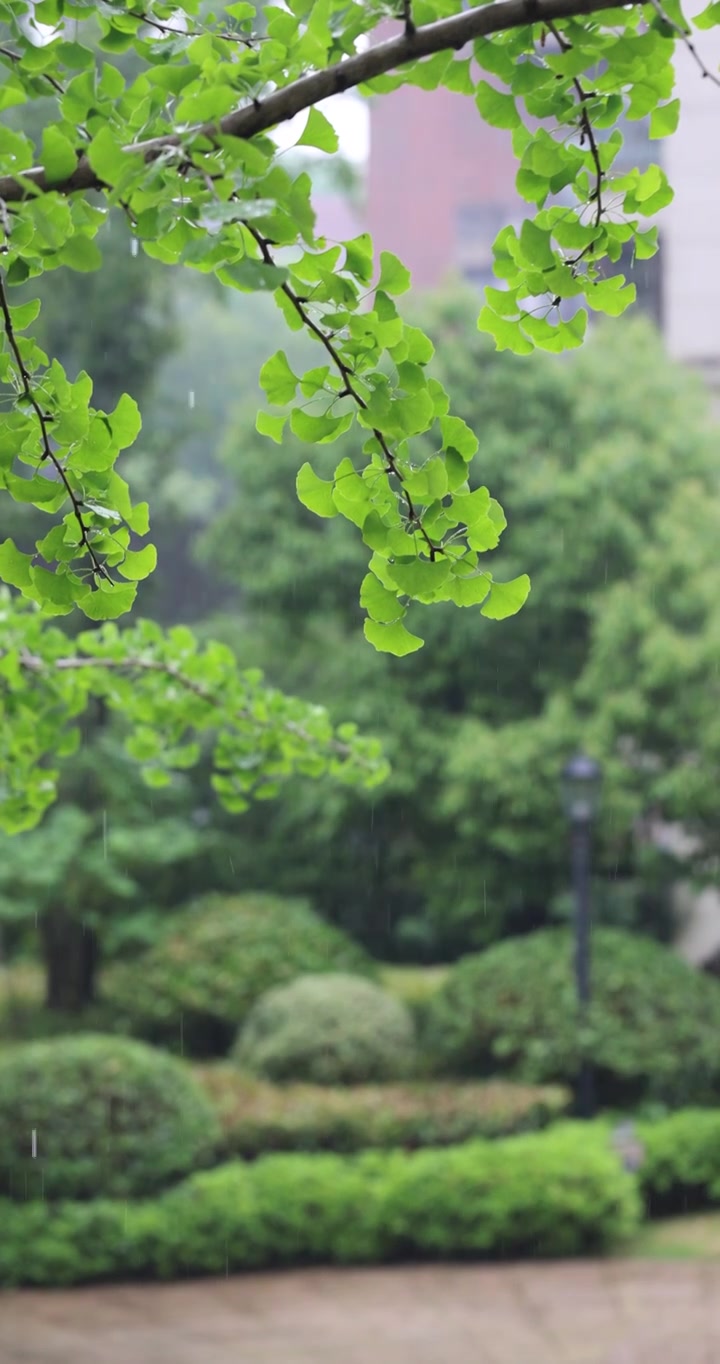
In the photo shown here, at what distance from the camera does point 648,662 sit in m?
10.3

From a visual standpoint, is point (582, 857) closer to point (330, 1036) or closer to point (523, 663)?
point (330, 1036)

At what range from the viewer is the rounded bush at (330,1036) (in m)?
8.80

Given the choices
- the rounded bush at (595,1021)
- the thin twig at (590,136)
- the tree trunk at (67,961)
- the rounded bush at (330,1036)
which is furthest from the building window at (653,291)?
the thin twig at (590,136)

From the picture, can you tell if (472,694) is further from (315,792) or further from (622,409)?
(622,409)

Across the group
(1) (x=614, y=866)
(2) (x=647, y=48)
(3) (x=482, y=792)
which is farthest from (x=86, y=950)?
(2) (x=647, y=48)

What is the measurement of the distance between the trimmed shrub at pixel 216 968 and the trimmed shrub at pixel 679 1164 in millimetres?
2992

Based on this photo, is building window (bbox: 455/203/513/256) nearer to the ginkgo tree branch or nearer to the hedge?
the hedge

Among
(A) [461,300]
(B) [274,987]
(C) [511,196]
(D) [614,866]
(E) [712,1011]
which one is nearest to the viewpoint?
(E) [712,1011]

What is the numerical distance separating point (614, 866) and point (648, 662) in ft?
6.06

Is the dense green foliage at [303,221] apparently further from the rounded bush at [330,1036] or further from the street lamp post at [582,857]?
the rounded bush at [330,1036]

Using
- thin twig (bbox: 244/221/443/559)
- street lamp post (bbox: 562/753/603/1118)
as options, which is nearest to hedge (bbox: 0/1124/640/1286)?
street lamp post (bbox: 562/753/603/1118)

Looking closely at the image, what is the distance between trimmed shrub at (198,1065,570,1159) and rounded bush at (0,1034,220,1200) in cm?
55

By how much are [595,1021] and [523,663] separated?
3426 mm

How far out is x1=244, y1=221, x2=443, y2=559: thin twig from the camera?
4.90 ft
